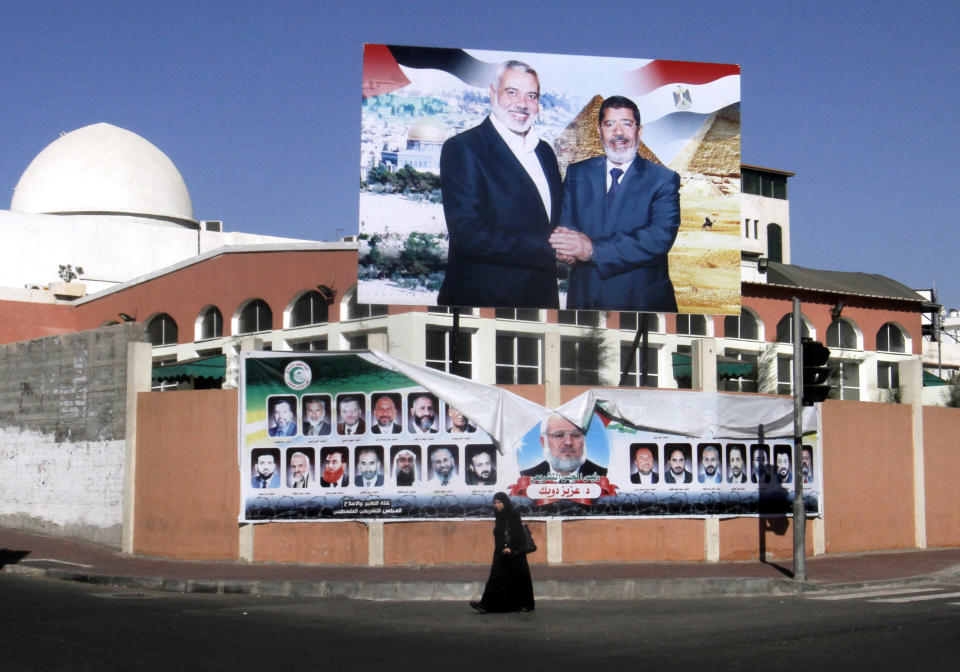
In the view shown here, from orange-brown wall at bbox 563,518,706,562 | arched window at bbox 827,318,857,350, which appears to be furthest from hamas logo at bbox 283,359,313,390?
arched window at bbox 827,318,857,350

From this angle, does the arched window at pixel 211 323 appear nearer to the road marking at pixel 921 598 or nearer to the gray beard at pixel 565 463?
the gray beard at pixel 565 463

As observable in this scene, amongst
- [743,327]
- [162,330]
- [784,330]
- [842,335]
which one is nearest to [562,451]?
[162,330]

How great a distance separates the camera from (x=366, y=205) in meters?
19.9

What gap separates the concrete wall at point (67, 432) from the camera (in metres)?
20.0

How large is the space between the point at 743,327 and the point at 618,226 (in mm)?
21290

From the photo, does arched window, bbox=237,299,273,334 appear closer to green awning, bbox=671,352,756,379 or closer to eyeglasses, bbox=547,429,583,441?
green awning, bbox=671,352,756,379

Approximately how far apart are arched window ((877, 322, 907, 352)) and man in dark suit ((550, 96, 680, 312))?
26084 mm

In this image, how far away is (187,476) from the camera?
18562 millimetres

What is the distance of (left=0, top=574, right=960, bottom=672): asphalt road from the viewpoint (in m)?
9.52

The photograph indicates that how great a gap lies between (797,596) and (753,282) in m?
26.0

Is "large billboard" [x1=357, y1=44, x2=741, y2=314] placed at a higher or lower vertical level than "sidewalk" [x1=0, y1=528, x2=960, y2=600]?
higher

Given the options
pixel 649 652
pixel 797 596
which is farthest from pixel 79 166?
pixel 649 652

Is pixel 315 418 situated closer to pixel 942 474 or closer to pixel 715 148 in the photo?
pixel 715 148

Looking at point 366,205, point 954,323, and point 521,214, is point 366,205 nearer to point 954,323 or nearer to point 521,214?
point 521,214
